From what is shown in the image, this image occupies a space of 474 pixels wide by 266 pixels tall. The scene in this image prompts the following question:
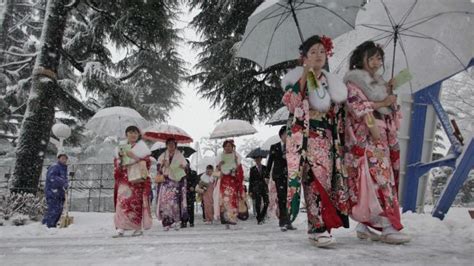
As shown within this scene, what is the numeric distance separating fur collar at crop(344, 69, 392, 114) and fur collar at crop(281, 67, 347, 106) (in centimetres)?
27

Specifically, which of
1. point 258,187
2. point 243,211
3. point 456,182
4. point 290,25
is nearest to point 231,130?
point 258,187

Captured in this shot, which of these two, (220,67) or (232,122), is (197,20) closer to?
(220,67)

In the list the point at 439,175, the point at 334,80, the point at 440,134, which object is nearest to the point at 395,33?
the point at 334,80

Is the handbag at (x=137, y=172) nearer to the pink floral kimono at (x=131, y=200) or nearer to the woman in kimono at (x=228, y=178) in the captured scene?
the pink floral kimono at (x=131, y=200)

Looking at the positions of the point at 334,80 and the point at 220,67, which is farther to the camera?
the point at 220,67

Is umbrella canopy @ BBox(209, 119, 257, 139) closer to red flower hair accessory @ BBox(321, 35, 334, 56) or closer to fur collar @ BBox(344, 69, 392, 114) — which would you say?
fur collar @ BBox(344, 69, 392, 114)

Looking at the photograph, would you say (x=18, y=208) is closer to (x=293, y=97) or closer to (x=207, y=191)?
(x=207, y=191)

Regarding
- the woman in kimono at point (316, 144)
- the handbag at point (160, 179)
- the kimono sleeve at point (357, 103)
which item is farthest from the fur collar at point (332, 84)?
the handbag at point (160, 179)

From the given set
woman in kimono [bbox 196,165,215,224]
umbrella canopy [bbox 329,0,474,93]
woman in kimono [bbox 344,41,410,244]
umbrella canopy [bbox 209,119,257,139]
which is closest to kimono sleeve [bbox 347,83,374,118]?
woman in kimono [bbox 344,41,410,244]

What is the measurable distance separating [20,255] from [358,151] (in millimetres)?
3151

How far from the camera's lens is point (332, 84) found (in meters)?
3.80

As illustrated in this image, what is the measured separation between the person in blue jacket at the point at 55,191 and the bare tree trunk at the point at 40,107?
89cm

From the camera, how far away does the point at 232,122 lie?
34.9 ft

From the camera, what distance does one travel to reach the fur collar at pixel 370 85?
393 centimetres
